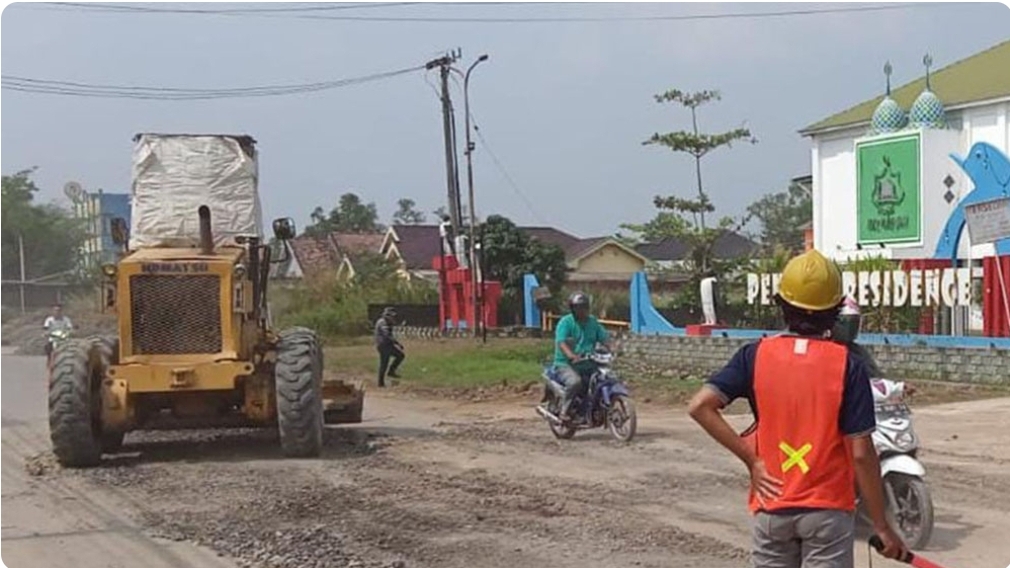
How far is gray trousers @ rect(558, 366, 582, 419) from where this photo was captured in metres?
14.7

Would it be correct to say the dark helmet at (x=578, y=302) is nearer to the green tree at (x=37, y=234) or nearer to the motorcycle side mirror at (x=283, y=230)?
the motorcycle side mirror at (x=283, y=230)

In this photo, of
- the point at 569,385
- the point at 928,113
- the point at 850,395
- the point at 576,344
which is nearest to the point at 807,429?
the point at 850,395

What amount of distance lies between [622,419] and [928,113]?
16980 mm

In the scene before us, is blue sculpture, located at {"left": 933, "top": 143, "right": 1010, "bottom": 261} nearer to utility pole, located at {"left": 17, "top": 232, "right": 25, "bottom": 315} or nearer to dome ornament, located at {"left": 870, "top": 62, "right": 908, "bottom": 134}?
dome ornament, located at {"left": 870, "top": 62, "right": 908, "bottom": 134}

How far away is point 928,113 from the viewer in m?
29.0

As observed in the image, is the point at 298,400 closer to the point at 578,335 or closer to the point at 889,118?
the point at 578,335

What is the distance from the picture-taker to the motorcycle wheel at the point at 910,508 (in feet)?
28.0

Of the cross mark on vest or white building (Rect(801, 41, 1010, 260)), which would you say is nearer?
the cross mark on vest

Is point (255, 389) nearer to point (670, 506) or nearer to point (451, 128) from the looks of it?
point (670, 506)

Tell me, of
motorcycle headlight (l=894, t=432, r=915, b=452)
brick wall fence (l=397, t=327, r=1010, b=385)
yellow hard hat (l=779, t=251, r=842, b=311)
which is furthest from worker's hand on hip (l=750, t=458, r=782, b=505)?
brick wall fence (l=397, t=327, r=1010, b=385)

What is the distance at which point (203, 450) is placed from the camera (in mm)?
14516

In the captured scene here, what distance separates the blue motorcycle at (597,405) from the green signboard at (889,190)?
50.9ft

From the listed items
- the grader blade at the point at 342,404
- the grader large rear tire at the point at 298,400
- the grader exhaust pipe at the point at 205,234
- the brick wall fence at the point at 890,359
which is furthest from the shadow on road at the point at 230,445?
the brick wall fence at the point at 890,359

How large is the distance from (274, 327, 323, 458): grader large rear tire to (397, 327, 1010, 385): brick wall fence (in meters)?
10.7
